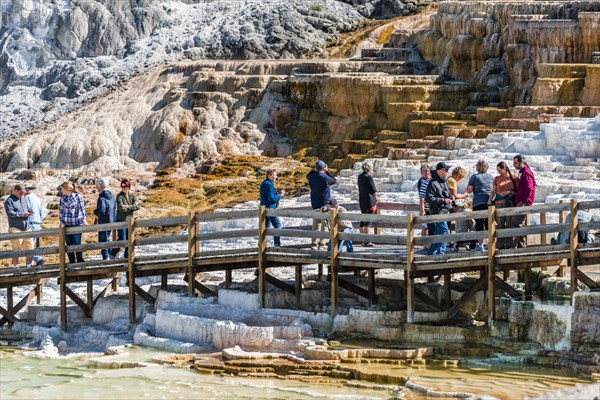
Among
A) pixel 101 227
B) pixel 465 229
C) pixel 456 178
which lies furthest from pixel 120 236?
pixel 465 229

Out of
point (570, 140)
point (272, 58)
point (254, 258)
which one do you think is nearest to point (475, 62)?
point (272, 58)

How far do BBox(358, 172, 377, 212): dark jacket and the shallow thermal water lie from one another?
401cm

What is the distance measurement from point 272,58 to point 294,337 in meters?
35.4

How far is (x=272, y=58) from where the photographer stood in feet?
180

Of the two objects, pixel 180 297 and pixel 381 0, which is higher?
pixel 381 0

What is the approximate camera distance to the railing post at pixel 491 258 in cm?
1966

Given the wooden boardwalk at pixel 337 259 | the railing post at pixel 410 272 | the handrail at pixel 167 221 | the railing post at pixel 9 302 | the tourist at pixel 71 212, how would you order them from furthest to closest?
1. the railing post at pixel 9 302
2. the tourist at pixel 71 212
3. the handrail at pixel 167 221
4. the railing post at pixel 410 272
5. the wooden boardwalk at pixel 337 259

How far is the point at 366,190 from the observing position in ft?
74.0

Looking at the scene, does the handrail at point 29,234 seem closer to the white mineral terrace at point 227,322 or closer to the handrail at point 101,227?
the handrail at point 101,227

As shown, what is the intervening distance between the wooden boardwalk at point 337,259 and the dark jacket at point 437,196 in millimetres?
520

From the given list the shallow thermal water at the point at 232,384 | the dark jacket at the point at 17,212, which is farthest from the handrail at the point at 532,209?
the dark jacket at the point at 17,212

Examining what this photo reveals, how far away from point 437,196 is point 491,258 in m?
1.56

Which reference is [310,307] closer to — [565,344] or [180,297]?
[180,297]

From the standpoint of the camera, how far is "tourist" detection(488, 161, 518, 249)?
2070cm
